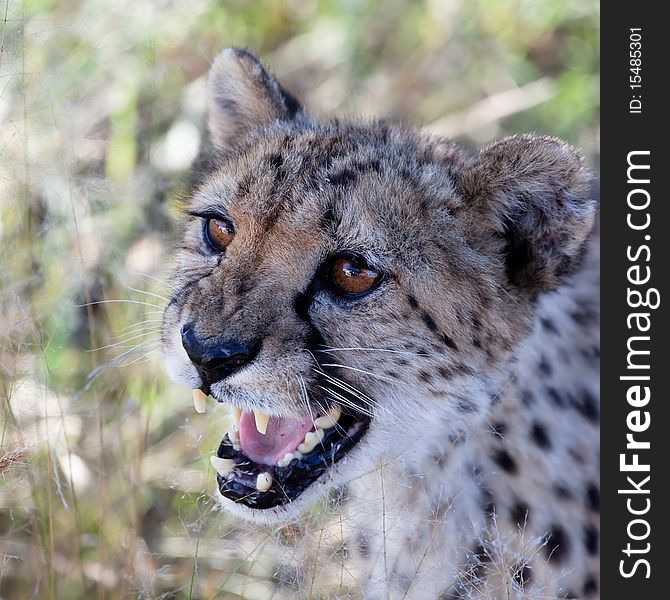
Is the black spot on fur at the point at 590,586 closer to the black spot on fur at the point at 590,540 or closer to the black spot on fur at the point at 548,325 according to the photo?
the black spot on fur at the point at 590,540

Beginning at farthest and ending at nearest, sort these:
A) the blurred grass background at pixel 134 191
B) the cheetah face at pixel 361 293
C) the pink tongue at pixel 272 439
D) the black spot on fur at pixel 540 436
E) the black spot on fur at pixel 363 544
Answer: the black spot on fur at pixel 540 436 → the blurred grass background at pixel 134 191 → the black spot on fur at pixel 363 544 → the pink tongue at pixel 272 439 → the cheetah face at pixel 361 293

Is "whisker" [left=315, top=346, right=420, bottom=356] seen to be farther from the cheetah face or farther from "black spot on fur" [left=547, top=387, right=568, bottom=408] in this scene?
"black spot on fur" [left=547, top=387, right=568, bottom=408]

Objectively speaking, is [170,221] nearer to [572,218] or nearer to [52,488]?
[52,488]

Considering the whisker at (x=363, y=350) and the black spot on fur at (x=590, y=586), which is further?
the black spot on fur at (x=590, y=586)

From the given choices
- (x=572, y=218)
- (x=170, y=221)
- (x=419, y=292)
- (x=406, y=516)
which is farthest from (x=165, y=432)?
(x=572, y=218)

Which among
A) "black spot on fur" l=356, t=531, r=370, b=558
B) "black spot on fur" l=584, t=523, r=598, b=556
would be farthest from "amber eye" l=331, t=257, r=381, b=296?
"black spot on fur" l=584, t=523, r=598, b=556

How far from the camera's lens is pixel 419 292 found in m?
2.13

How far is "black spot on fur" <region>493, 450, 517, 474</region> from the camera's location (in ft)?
7.95

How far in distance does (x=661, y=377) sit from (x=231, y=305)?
1.10 metres

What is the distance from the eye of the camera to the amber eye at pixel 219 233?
223 cm

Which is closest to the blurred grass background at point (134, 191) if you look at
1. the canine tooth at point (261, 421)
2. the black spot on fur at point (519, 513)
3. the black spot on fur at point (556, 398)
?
the canine tooth at point (261, 421)

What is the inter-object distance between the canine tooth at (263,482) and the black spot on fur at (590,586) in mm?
911

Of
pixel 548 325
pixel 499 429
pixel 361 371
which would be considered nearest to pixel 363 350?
pixel 361 371

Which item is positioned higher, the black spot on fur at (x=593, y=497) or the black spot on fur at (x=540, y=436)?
the black spot on fur at (x=540, y=436)
